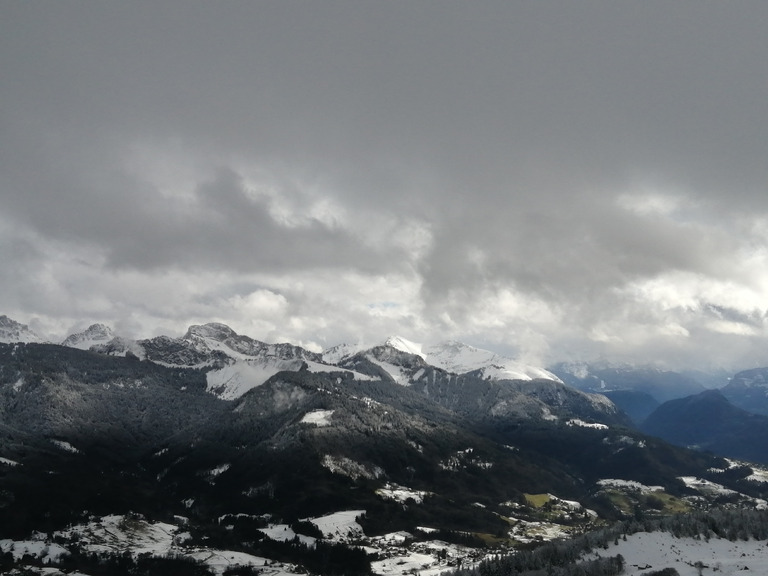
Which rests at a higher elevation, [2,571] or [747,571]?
[747,571]

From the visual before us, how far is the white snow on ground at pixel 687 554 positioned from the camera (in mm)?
95188

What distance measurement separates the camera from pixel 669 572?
95.6 metres

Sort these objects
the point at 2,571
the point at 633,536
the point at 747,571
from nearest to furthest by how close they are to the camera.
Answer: the point at 747,571 → the point at 633,536 → the point at 2,571

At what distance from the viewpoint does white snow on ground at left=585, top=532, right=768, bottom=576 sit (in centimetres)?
9519

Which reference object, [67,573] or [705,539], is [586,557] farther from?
[67,573]

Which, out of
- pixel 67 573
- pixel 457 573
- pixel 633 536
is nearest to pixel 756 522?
pixel 633 536

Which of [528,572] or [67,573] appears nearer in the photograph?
[528,572]

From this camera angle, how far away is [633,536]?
122m

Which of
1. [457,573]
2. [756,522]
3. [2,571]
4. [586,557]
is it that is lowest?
[2,571]

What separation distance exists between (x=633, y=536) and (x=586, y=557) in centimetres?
1393

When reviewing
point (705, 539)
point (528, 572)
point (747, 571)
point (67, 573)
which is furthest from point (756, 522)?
point (67, 573)

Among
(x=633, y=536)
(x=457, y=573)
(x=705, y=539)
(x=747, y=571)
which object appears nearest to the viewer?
(x=747, y=571)

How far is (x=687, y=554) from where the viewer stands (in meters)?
106

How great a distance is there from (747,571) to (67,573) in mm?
213108
